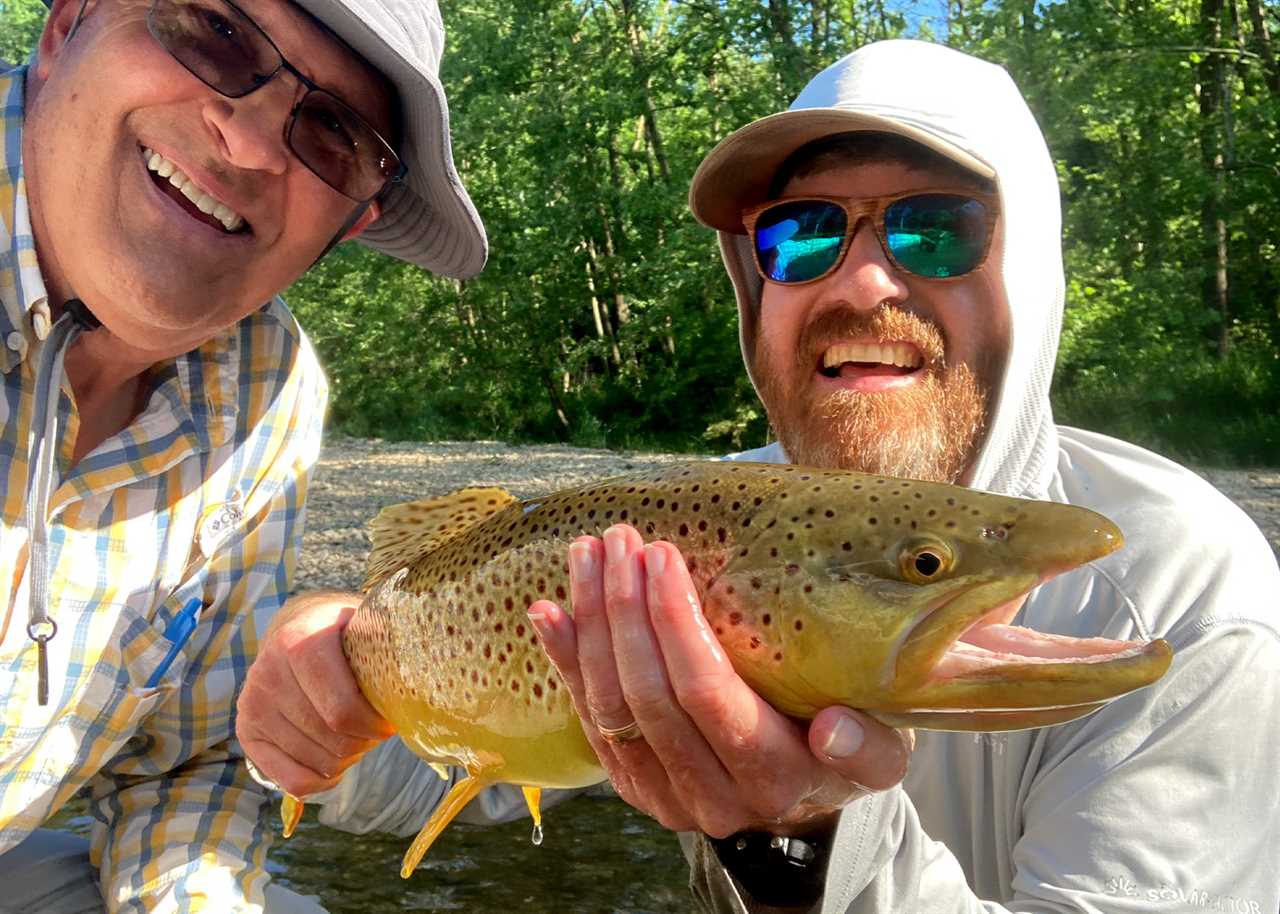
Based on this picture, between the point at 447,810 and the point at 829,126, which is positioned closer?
the point at 447,810

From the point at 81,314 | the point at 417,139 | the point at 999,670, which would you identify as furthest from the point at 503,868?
the point at 999,670

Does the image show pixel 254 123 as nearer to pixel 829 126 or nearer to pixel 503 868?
pixel 829 126

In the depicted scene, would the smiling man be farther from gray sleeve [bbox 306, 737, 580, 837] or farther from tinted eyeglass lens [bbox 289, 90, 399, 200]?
gray sleeve [bbox 306, 737, 580, 837]

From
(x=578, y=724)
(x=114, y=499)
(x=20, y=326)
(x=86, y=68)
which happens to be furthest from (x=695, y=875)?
(x=86, y=68)

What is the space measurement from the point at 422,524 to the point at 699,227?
22331mm

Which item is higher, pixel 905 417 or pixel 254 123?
pixel 254 123

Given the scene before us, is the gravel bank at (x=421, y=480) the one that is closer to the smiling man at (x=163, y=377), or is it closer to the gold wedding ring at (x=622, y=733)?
the smiling man at (x=163, y=377)

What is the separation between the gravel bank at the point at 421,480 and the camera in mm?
10453

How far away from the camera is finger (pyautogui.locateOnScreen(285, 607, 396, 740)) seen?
232 centimetres

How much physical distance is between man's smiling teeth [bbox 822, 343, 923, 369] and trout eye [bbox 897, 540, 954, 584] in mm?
1009

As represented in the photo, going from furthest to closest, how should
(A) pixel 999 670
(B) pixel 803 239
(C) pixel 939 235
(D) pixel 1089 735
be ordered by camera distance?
(B) pixel 803 239 < (C) pixel 939 235 < (D) pixel 1089 735 < (A) pixel 999 670

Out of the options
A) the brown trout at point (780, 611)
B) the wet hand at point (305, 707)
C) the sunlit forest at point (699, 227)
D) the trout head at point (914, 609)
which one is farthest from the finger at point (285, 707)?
the sunlit forest at point (699, 227)

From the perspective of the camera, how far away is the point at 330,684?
2.33 m

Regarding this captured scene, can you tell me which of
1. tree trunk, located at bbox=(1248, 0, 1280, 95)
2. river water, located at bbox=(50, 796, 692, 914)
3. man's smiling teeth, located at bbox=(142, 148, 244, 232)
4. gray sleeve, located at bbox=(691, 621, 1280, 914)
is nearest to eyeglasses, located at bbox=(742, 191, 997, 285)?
gray sleeve, located at bbox=(691, 621, 1280, 914)
